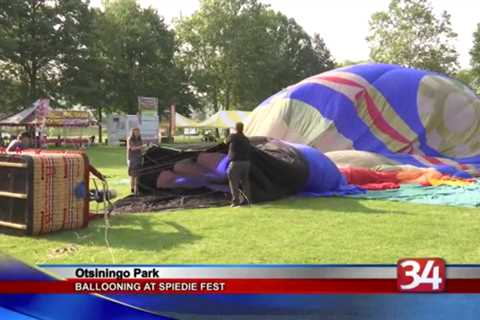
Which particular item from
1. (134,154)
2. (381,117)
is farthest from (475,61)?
(134,154)

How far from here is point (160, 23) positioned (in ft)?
179

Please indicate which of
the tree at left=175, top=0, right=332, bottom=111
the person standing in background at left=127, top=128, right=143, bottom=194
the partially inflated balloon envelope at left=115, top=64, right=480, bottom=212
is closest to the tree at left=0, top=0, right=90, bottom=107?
the tree at left=175, top=0, right=332, bottom=111

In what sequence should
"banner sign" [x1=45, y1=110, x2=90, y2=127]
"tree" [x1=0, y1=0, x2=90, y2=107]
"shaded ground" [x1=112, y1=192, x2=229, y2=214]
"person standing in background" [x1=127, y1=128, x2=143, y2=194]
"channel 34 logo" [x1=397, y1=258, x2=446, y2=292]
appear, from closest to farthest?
"channel 34 logo" [x1=397, y1=258, x2=446, y2=292], "shaded ground" [x1=112, y1=192, x2=229, y2=214], "person standing in background" [x1=127, y1=128, x2=143, y2=194], "banner sign" [x1=45, y1=110, x2=90, y2=127], "tree" [x1=0, y1=0, x2=90, y2=107]

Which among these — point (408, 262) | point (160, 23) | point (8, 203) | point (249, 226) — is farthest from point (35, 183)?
point (160, 23)

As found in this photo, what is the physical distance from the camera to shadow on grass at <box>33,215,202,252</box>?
7.01 meters

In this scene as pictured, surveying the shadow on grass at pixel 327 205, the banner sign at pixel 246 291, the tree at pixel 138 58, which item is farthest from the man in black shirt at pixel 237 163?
the tree at pixel 138 58

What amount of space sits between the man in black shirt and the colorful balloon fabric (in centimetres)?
565

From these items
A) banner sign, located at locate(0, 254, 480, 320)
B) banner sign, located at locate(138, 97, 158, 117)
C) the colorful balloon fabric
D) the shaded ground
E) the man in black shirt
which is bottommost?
the shaded ground

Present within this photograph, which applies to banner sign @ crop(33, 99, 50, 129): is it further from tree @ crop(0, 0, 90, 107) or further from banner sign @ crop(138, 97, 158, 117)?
tree @ crop(0, 0, 90, 107)

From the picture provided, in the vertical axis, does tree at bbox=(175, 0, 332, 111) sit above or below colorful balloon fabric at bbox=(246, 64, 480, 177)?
above

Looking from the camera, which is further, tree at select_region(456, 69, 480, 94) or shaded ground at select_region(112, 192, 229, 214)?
tree at select_region(456, 69, 480, 94)

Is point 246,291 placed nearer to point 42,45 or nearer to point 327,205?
point 327,205

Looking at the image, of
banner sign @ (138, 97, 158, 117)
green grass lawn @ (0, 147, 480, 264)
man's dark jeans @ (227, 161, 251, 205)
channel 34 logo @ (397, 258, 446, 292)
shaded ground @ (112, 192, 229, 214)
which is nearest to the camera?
channel 34 logo @ (397, 258, 446, 292)

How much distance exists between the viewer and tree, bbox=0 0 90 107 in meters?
41.4
